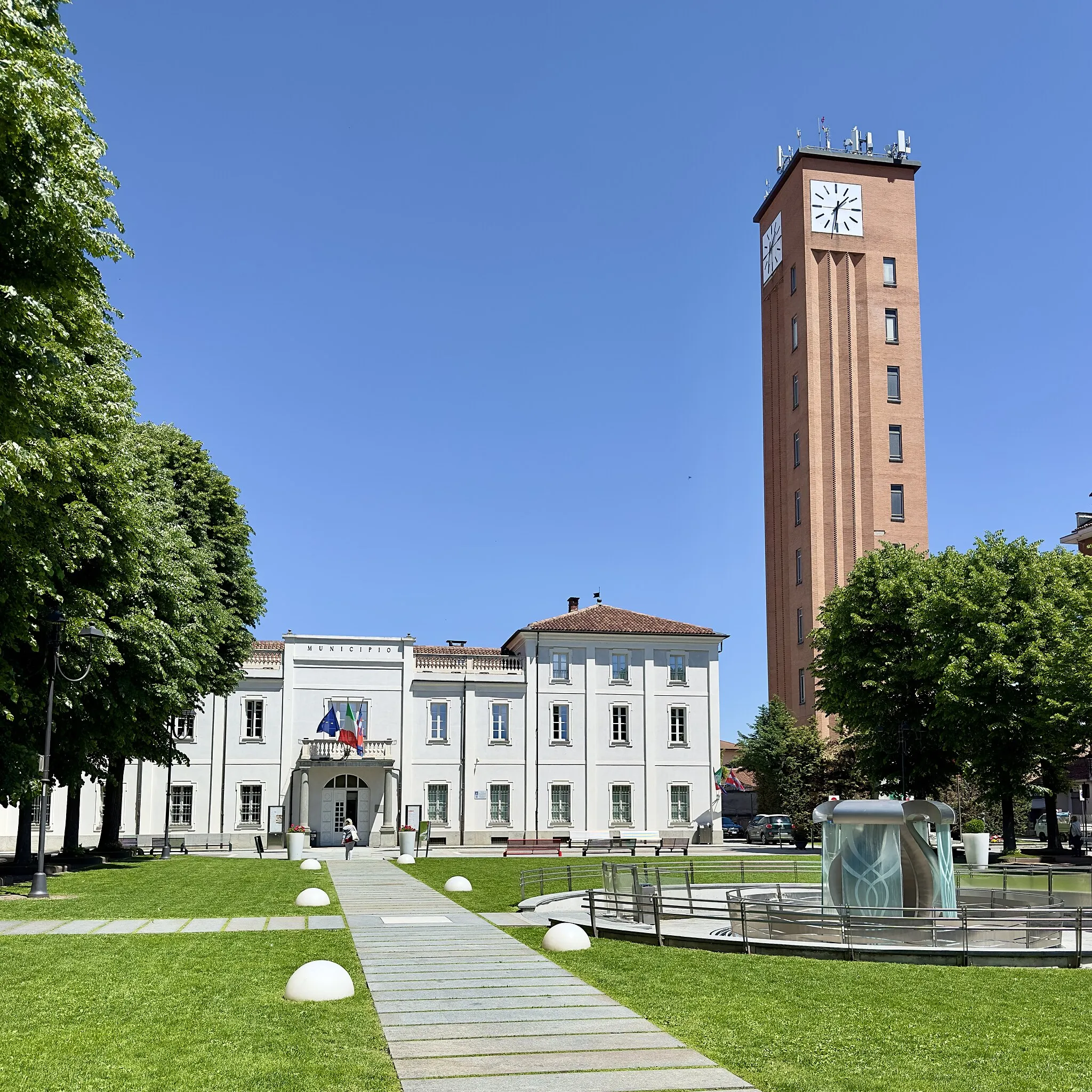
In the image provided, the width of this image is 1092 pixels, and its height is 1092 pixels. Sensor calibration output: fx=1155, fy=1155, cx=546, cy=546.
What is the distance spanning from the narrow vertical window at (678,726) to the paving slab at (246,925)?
41.9 metres

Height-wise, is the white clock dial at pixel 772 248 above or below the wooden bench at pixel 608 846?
above

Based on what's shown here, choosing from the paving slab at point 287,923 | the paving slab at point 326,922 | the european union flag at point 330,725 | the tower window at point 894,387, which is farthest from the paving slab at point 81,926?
the tower window at point 894,387

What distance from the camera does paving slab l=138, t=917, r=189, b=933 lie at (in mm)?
19531

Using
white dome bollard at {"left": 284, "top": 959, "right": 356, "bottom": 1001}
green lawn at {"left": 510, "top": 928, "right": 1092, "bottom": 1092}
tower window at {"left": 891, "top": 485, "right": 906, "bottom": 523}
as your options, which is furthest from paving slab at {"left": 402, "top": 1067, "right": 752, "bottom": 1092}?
tower window at {"left": 891, "top": 485, "right": 906, "bottom": 523}

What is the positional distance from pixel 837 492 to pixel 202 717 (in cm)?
4497

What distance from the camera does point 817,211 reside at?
271ft

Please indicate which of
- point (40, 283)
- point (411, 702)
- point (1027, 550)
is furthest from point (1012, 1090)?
point (411, 702)

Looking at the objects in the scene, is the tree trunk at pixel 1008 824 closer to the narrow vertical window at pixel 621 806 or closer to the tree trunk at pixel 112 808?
the narrow vertical window at pixel 621 806

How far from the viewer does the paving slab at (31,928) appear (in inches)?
747

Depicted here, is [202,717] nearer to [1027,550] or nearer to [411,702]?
[411,702]

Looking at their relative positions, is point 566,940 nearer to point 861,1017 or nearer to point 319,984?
point 319,984

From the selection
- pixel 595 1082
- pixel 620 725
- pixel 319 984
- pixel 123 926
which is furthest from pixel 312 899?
pixel 620 725

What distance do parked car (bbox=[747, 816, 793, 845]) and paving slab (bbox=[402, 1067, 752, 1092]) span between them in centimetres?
5331

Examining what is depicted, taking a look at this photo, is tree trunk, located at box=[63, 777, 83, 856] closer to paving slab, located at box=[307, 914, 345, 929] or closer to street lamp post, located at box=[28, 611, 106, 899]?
street lamp post, located at box=[28, 611, 106, 899]
